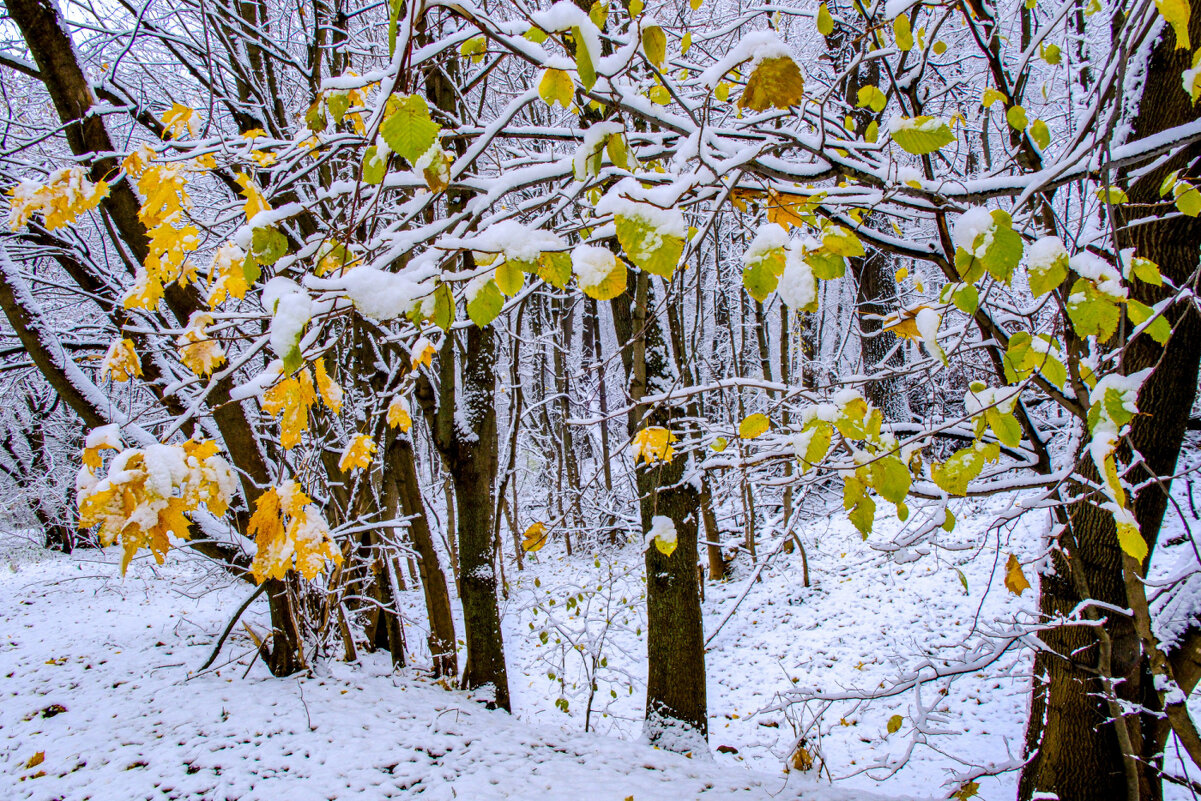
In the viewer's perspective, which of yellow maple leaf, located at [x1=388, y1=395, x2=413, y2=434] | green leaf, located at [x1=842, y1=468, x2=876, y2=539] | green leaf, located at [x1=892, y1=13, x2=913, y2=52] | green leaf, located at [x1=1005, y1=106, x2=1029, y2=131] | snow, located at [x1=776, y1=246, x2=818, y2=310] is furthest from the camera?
yellow maple leaf, located at [x1=388, y1=395, x2=413, y2=434]

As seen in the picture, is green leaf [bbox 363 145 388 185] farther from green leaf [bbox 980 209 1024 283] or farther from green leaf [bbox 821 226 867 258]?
green leaf [bbox 980 209 1024 283]

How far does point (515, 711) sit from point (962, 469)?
5.57 m

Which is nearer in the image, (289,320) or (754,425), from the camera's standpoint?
(289,320)

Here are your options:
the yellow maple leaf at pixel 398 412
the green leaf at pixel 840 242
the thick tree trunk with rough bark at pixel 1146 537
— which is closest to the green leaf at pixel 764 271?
the green leaf at pixel 840 242

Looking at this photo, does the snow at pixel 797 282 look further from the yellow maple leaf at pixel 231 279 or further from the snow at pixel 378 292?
the yellow maple leaf at pixel 231 279

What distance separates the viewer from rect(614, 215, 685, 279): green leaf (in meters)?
0.97

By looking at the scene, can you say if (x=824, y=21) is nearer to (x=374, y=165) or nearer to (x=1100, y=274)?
(x=1100, y=274)

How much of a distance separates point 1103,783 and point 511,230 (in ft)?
11.0

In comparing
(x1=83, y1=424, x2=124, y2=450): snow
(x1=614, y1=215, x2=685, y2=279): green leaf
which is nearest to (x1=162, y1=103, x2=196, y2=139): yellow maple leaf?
(x1=83, y1=424, x2=124, y2=450): snow

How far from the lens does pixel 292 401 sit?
4.55 ft

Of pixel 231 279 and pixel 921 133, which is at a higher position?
pixel 921 133

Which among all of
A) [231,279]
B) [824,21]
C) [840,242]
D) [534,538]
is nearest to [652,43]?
[840,242]

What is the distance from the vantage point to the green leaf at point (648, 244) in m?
0.97

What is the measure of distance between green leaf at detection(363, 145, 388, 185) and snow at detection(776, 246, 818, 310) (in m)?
0.86
